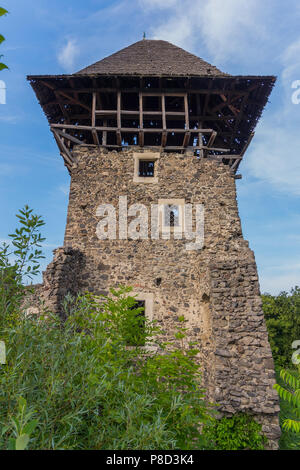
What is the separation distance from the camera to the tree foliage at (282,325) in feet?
68.0

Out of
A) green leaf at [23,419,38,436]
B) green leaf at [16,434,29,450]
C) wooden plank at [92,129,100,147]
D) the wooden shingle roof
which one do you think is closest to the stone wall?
wooden plank at [92,129,100,147]

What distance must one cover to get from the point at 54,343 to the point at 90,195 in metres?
6.80

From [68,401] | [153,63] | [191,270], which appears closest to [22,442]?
[68,401]

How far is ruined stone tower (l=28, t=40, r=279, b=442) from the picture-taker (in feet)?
26.0

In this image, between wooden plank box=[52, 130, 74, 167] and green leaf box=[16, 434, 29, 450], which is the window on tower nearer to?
wooden plank box=[52, 130, 74, 167]

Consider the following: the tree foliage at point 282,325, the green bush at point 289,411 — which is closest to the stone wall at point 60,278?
the green bush at point 289,411

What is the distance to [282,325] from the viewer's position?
2192 cm

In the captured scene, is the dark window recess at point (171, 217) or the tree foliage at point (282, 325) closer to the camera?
the dark window recess at point (171, 217)

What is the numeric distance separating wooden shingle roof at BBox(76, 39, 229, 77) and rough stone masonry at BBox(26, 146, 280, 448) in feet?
8.44

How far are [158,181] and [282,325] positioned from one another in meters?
18.0

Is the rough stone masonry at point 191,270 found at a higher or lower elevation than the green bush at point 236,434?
higher

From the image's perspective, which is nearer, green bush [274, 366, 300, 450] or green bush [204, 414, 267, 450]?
green bush [274, 366, 300, 450]

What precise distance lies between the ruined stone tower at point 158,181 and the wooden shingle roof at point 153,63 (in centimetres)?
6

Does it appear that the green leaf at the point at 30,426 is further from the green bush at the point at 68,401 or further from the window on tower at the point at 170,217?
the window on tower at the point at 170,217
